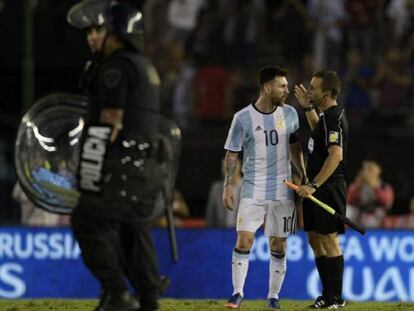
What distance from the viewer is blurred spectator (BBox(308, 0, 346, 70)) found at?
22.6m

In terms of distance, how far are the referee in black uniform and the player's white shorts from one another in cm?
17

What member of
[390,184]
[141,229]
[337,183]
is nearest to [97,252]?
[141,229]

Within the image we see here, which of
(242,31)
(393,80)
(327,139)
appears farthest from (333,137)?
(242,31)

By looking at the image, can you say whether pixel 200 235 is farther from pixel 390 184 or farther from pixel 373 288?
pixel 390 184

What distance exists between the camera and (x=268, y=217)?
13.6 metres

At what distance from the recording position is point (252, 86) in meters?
22.6

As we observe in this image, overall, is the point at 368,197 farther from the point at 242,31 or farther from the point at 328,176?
the point at 328,176

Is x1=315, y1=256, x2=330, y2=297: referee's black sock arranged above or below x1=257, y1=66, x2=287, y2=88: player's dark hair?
below

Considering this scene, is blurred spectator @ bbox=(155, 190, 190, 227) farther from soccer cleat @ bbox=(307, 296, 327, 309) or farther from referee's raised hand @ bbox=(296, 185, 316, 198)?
referee's raised hand @ bbox=(296, 185, 316, 198)

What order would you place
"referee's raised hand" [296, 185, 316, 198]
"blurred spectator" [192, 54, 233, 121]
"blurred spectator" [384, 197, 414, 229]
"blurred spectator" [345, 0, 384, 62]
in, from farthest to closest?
"blurred spectator" [192, 54, 233, 121] → "blurred spectator" [345, 0, 384, 62] → "blurred spectator" [384, 197, 414, 229] → "referee's raised hand" [296, 185, 316, 198]

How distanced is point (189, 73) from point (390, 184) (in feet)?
11.5

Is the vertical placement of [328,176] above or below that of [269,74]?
below

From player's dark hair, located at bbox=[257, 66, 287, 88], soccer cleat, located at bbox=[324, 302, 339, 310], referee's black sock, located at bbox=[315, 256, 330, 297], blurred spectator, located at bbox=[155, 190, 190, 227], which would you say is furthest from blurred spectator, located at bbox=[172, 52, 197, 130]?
soccer cleat, located at bbox=[324, 302, 339, 310]

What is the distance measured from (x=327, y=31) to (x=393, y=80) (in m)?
1.36
